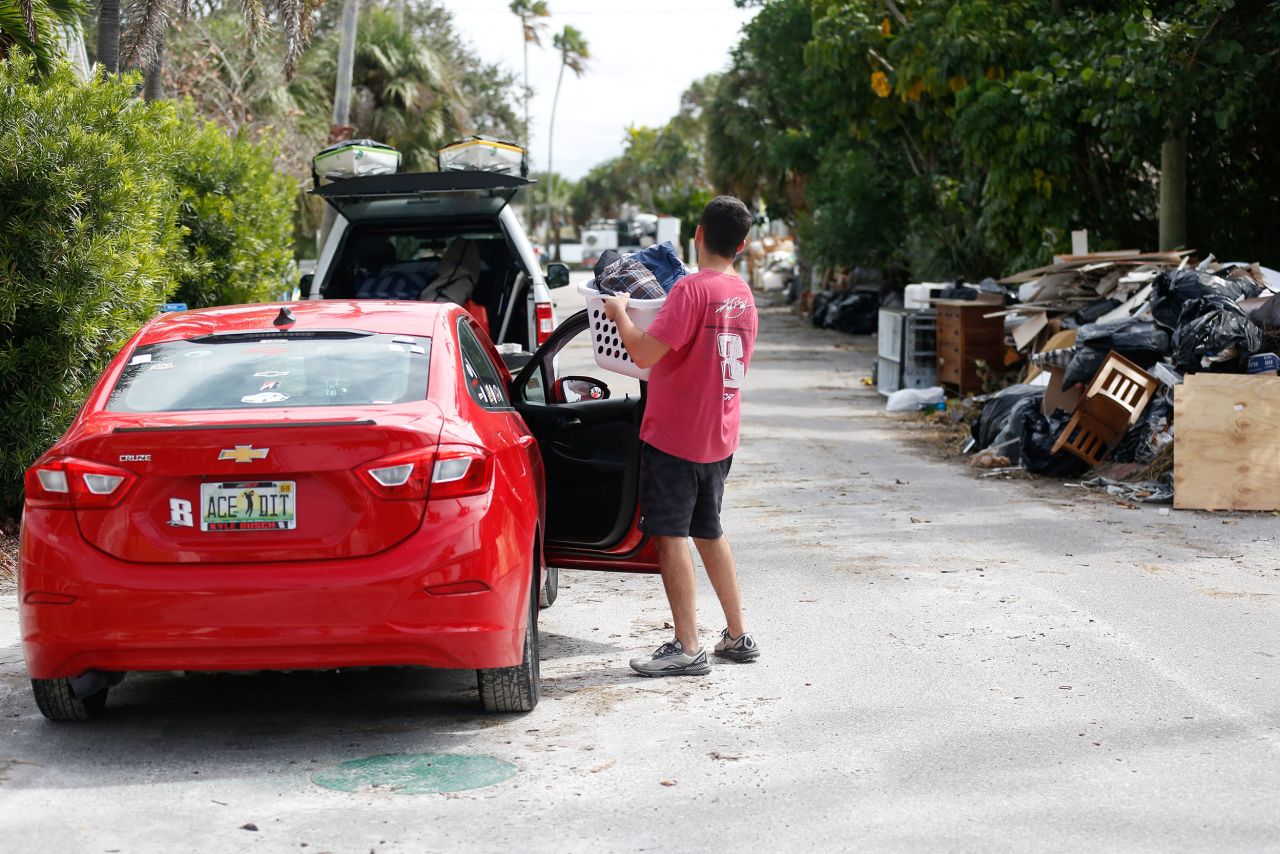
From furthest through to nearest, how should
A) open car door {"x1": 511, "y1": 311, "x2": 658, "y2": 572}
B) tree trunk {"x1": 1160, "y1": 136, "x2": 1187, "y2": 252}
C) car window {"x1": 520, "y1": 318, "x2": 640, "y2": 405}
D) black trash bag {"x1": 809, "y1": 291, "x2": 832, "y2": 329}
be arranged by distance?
1. black trash bag {"x1": 809, "y1": 291, "x2": 832, "y2": 329}
2. tree trunk {"x1": 1160, "y1": 136, "x2": 1187, "y2": 252}
3. car window {"x1": 520, "y1": 318, "x2": 640, "y2": 405}
4. open car door {"x1": 511, "y1": 311, "x2": 658, "y2": 572}

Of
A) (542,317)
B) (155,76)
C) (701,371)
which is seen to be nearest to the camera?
(701,371)

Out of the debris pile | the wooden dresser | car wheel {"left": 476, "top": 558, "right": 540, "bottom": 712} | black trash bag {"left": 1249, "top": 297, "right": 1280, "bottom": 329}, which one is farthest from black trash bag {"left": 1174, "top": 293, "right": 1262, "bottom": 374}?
car wheel {"left": 476, "top": 558, "right": 540, "bottom": 712}

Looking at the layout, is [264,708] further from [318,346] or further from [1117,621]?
[1117,621]

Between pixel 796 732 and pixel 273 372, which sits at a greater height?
pixel 273 372

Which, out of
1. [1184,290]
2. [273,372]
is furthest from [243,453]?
[1184,290]

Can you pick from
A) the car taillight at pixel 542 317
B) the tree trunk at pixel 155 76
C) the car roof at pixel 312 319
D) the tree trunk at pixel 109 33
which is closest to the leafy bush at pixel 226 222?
the tree trunk at pixel 155 76

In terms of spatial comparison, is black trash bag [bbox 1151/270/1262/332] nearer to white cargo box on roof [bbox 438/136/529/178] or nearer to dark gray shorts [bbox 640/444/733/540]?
white cargo box on roof [bbox 438/136/529/178]

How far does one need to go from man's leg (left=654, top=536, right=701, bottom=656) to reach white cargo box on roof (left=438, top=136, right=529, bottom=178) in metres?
6.36

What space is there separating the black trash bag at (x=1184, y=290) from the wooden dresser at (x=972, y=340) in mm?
3937

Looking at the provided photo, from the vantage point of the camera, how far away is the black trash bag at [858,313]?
32969 mm

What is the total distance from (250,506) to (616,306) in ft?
5.63

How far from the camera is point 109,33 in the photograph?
13578mm

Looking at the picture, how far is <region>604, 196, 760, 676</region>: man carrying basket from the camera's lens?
5.82 m

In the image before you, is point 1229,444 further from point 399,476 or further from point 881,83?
point 881,83
